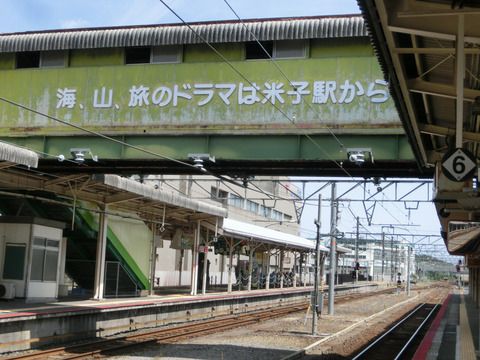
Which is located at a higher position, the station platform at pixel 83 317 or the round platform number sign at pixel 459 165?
the round platform number sign at pixel 459 165

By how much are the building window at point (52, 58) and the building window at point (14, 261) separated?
17.6 feet

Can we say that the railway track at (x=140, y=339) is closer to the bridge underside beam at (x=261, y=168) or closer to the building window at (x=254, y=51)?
the bridge underside beam at (x=261, y=168)

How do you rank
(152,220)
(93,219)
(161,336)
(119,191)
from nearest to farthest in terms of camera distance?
1. (161,336)
2. (119,191)
3. (93,219)
4. (152,220)

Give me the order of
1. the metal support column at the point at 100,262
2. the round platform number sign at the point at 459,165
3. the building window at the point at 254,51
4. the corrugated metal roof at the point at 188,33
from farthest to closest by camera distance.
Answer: the metal support column at the point at 100,262 → the building window at the point at 254,51 → the corrugated metal roof at the point at 188,33 → the round platform number sign at the point at 459,165

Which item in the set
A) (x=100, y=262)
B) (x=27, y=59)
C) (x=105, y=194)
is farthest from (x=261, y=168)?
(x=100, y=262)

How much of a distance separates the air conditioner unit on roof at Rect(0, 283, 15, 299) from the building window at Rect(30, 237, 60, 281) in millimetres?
617

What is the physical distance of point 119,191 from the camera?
19.6 meters

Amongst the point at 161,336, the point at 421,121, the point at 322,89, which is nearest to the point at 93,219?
the point at 161,336

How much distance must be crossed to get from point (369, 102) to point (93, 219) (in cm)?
1333

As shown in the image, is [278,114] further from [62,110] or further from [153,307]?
[153,307]

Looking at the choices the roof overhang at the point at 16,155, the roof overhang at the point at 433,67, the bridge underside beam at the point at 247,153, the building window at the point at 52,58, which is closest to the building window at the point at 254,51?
the bridge underside beam at the point at 247,153

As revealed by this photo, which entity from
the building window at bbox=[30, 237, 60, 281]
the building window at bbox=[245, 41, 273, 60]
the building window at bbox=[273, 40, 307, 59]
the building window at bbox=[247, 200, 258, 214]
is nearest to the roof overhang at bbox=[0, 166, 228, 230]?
the building window at bbox=[30, 237, 60, 281]

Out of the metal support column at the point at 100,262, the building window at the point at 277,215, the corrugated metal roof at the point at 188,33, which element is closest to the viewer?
the corrugated metal roof at the point at 188,33

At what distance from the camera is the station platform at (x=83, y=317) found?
13.9 meters
